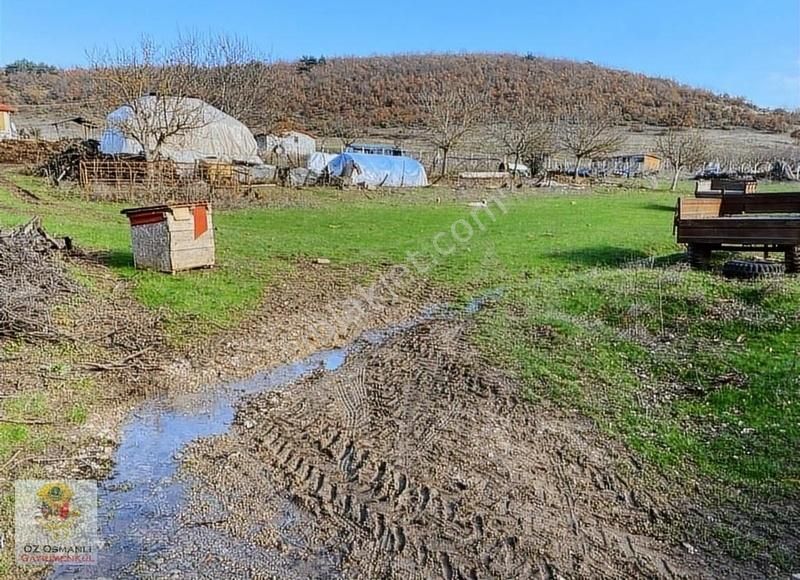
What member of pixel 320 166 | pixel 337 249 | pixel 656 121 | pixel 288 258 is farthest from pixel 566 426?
pixel 656 121

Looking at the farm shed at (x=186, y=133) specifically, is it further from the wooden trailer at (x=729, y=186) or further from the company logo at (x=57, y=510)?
the company logo at (x=57, y=510)

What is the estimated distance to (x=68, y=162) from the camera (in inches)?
875

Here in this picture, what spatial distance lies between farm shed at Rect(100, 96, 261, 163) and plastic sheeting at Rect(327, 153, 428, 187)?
4.68 metres

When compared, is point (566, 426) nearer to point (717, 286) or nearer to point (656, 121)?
point (717, 286)

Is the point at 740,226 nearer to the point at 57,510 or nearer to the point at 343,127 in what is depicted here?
the point at 57,510

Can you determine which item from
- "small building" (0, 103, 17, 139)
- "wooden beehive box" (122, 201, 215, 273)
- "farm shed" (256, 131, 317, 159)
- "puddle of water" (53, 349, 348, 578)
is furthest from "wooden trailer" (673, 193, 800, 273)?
"small building" (0, 103, 17, 139)

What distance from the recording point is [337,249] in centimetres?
1139

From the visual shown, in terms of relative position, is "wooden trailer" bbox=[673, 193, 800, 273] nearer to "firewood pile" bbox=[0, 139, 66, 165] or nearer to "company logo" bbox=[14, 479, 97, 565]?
"company logo" bbox=[14, 479, 97, 565]

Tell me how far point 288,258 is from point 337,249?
1330 mm

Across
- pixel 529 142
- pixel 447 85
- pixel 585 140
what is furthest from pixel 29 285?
pixel 447 85

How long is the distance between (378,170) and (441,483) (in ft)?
82.8

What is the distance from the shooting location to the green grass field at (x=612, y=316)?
4141 millimetres

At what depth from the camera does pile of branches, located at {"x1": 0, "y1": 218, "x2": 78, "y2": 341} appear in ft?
18.6

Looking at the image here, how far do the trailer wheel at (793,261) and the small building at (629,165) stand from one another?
34.8 metres
